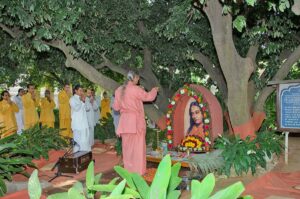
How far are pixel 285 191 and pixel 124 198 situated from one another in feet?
18.2

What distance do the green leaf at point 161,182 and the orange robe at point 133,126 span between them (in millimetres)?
5976

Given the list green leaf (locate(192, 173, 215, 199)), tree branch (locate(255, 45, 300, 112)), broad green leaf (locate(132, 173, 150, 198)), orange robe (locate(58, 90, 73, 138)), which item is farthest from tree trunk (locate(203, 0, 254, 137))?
orange robe (locate(58, 90, 73, 138))

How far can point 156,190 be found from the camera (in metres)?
1.82

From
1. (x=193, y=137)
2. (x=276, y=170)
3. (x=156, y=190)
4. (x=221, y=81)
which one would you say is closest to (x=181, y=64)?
(x=221, y=81)

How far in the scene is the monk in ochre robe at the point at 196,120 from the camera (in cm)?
952

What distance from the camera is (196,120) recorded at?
9609 millimetres

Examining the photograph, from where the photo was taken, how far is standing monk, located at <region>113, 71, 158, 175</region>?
796 centimetres

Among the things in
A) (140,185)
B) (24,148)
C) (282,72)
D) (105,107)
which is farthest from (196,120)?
(140,185)

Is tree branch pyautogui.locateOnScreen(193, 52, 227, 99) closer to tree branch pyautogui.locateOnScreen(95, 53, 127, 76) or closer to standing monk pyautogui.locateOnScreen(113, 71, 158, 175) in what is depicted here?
tree branch pyautogui.locateOnScreen(95, 53, 127, 76)

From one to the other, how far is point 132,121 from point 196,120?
7.20 ft

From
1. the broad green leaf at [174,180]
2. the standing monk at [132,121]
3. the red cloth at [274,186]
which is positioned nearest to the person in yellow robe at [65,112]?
the standing monk at [132,121]

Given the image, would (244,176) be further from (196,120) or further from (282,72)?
(282,72)

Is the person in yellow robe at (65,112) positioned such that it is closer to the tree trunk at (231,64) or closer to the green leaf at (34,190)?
the tree trunk at (231,64)

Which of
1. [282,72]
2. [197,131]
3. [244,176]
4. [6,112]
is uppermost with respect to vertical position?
[282,72]
